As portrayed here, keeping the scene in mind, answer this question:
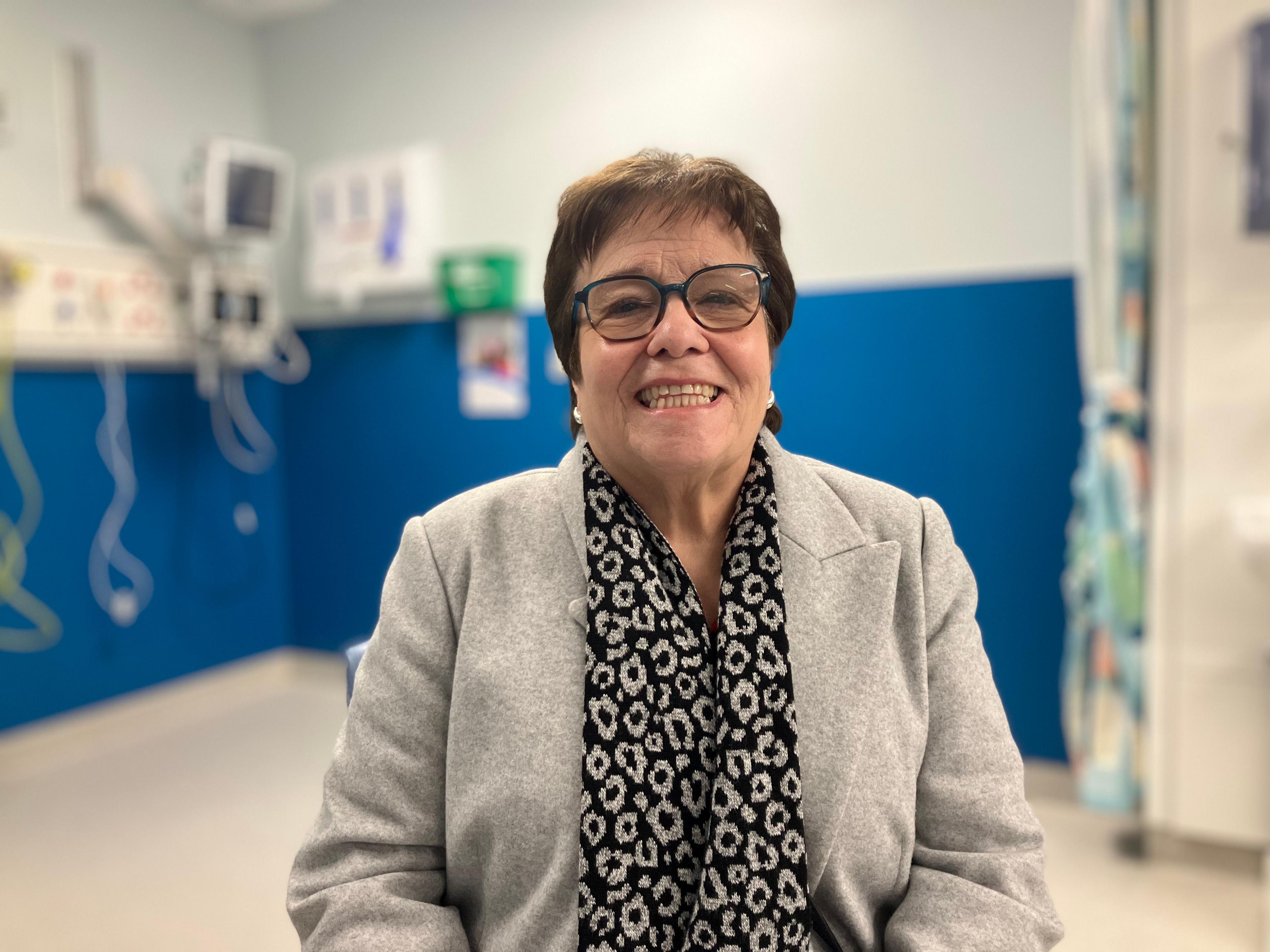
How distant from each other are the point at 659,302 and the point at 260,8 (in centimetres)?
335

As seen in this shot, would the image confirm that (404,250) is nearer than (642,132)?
No

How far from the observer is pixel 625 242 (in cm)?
107

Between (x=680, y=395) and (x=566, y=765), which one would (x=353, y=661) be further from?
(x=680, y=395)

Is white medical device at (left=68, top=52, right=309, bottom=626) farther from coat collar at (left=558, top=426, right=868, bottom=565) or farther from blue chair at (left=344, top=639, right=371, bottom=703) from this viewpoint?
coat collar at (left=558, top=426, right=868, bottom=565)

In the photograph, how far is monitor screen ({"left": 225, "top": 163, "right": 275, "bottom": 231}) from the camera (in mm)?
3371

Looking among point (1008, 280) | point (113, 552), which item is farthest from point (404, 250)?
point (1008, 280)

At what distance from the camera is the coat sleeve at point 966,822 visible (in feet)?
3.26

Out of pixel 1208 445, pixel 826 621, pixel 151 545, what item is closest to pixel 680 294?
pixel 826 621

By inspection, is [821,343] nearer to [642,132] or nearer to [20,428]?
[642,132]

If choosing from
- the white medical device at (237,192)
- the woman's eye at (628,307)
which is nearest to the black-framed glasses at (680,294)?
the woman's eye at (628,307)

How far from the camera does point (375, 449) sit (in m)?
3.80

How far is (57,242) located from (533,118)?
159cm

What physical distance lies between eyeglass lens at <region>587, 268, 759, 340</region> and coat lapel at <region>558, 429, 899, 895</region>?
0.18 meters

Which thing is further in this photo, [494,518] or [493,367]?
[493,367]
